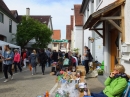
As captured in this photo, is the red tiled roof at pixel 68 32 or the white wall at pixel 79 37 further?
the red tiled roof at pixel 68 32

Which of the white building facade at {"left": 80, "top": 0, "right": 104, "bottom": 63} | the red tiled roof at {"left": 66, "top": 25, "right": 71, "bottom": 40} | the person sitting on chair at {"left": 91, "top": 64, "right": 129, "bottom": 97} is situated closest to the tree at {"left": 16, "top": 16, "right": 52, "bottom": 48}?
the white building facade at {"left": 80, "top": 0, "right": 104, "bottom": 63}

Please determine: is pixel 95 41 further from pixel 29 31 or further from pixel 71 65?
pixel 29 31

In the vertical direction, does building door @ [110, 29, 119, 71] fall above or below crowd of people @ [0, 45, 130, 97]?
above

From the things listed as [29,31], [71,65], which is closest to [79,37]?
[29,31]

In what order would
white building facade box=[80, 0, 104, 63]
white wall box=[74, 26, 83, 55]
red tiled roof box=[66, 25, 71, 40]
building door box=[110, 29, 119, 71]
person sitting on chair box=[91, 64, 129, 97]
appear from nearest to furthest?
person sitting on chair box=[91, 64, 129, 97] < building door box=[110, 29, 119, 71] < white building facade box=[80, 0, 104, 63] < white wall box=[74, 26, 83, 55] < red tiled roof box=[66, 25, 71, 40]

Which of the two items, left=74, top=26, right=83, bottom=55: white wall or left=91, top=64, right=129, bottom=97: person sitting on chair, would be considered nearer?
left=91, top=64, right=129, bottom=97: person sitting on chair

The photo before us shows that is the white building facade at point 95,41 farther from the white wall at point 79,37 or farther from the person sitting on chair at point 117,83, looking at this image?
the white wall at point 79,37

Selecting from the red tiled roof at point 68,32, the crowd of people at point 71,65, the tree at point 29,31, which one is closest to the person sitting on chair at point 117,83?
the crowd of people at point 71,65

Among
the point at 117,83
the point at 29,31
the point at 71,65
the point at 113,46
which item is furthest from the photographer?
the point at 29,31

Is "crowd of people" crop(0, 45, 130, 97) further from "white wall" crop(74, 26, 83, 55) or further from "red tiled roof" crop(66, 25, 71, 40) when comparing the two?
"red tiled roof" crop(66, 25, 71, 40)

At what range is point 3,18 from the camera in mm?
23312

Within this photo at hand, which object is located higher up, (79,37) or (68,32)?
(68,32)

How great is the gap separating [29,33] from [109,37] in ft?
54.8

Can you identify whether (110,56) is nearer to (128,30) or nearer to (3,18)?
(128,30)
